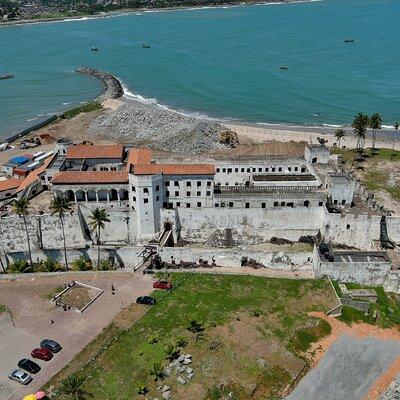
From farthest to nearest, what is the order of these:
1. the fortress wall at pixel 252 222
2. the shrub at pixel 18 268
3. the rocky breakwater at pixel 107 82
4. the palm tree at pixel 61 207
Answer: the rocky breakwater at pixel 107 82 < the fortress wall at pixel 252 222 < the shrub at pixel 18 268 < the palm tree at pixel 61 207

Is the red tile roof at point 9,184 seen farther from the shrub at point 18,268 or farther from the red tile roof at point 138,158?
the red tile roof at point 138,158

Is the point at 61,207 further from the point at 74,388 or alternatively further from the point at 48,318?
the point at 74,388

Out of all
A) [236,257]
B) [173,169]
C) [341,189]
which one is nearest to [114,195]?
[173,169]

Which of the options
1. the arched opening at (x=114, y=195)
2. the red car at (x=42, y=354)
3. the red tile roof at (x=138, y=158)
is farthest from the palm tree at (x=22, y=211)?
the red car at (x=42, y=354)

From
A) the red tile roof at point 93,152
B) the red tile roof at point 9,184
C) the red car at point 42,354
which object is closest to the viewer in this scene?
the red car at point 42,354

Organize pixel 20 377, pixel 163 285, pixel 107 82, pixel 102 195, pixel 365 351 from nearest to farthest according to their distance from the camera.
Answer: pixel 20 377, pixel 365 351, pixel 163 285, pixel 102 195, pixel 107 82

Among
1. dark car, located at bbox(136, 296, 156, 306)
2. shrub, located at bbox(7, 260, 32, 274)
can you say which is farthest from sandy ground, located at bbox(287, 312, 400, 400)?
shrub, located at bbox(7, 260, 32, 274)

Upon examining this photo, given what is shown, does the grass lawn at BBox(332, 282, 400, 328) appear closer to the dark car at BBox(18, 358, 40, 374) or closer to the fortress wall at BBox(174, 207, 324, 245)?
the fortress wall at BBox(174, 207, 324, 245)
